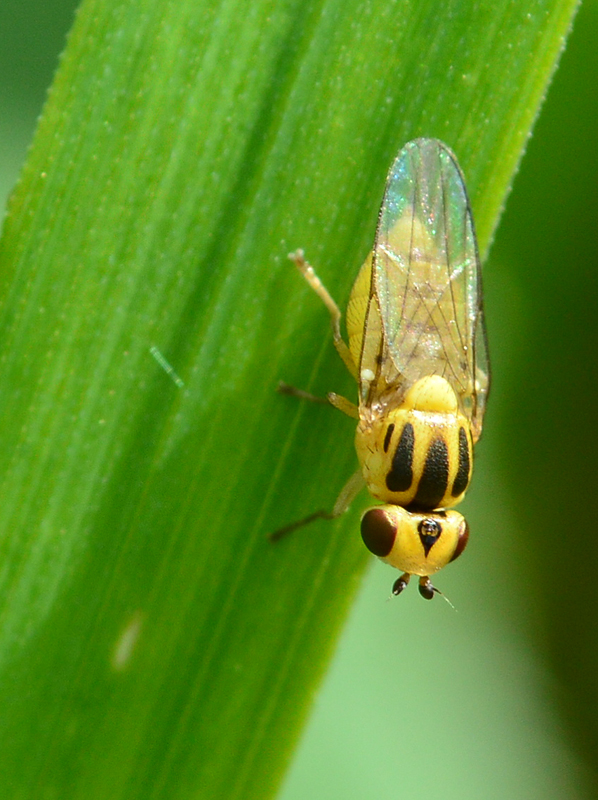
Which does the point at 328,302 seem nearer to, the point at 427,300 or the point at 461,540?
the point at 427,300

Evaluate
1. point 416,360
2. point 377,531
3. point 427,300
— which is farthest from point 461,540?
point 427,300

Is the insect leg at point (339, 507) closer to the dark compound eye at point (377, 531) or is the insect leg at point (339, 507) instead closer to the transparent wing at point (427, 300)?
the dark compound eye at point (377, 531)

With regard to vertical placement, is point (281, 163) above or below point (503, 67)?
below

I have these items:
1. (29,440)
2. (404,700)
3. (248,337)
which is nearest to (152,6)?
(248,337)

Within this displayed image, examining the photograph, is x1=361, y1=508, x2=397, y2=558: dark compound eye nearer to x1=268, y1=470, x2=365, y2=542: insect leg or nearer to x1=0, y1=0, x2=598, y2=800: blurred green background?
x1=268, y1=470, x2=365, y2=542: insect leg

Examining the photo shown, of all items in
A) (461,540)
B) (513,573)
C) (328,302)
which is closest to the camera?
(328,302)

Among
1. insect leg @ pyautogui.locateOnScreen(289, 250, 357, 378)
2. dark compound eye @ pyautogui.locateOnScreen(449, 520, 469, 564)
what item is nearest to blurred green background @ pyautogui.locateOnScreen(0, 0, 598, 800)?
dark compound eye @ pyautogui.locateOnScreen(449, 520, 469, 564)

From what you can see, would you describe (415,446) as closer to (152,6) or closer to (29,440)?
(29,440)
